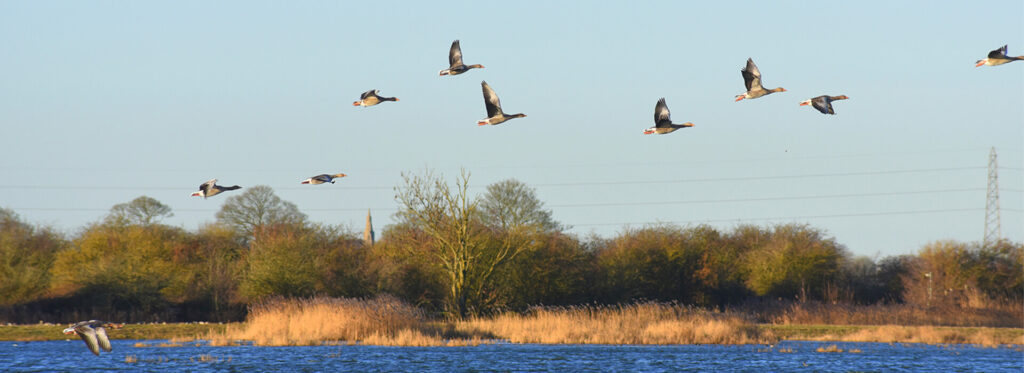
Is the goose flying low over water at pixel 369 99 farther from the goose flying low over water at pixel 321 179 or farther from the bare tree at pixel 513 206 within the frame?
the bare tree at pixel 513 206

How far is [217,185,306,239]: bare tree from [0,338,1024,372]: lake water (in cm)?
3120

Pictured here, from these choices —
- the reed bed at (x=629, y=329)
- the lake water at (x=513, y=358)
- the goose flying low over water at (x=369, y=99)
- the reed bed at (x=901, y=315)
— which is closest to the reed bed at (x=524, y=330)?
the reed bed at (x=629, y=329)

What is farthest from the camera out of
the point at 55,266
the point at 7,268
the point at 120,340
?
the point at 55,266

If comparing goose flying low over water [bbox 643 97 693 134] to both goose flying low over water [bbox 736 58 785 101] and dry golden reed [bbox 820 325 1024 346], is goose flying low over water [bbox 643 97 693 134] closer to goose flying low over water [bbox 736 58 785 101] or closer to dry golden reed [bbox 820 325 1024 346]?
goose flying low over water [bbox 736 58 785 101]

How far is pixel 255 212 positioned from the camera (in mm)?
71625

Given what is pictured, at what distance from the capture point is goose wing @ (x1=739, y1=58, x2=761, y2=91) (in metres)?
24.8

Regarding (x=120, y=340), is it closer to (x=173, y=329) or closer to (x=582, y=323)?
(x=173, y=329)

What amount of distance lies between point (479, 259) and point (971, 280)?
2554 centimetres

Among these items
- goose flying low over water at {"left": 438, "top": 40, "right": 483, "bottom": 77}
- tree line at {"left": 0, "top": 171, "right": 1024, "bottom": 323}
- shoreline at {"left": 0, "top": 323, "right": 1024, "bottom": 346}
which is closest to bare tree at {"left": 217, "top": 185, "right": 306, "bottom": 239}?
tree line at {"left": 0, "top": 171, "right": 1024, "bottom": 323}

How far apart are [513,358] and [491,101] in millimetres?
11101

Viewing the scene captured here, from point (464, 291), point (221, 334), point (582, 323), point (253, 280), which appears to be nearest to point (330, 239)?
point (253, 280)

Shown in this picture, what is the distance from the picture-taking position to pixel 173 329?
4097 centimetres

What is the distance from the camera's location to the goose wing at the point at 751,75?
81.4ft

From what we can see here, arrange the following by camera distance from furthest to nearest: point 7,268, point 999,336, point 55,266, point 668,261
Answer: point 668,261, point 55,266, point 7,268, point 999,336
